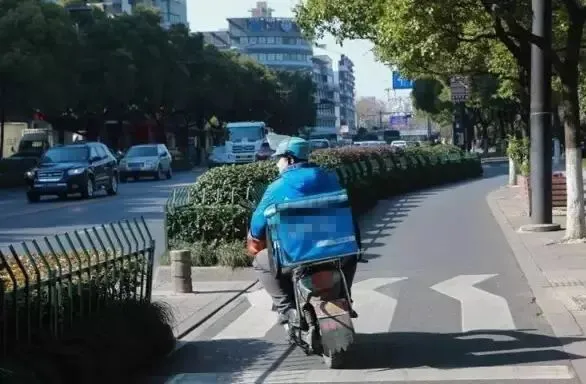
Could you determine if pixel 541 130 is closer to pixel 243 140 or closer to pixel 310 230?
pixel 310 230

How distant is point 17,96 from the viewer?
138 feet

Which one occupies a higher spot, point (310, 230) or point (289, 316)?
point (310, 230)

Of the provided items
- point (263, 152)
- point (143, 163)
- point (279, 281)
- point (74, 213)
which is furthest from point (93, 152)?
point (279, 281)

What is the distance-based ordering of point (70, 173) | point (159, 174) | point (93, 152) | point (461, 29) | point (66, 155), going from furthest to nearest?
point (159, 174), point (93, 152), point (66, 155), point (70, 173), point (461, 29)

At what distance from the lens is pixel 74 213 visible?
2555cm

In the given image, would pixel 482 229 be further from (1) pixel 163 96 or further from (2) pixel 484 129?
(2) pixel 484 129

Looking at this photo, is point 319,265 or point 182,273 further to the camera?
point 182,273

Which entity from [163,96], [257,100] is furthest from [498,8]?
[257,100]

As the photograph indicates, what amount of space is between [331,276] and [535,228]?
10.0m

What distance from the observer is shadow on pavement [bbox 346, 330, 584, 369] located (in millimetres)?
8086

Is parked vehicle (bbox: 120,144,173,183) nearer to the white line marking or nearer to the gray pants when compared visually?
the gray pants

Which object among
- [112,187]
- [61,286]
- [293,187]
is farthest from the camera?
[112,187]

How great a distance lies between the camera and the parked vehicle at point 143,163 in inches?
1774

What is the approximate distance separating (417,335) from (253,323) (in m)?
1.79
